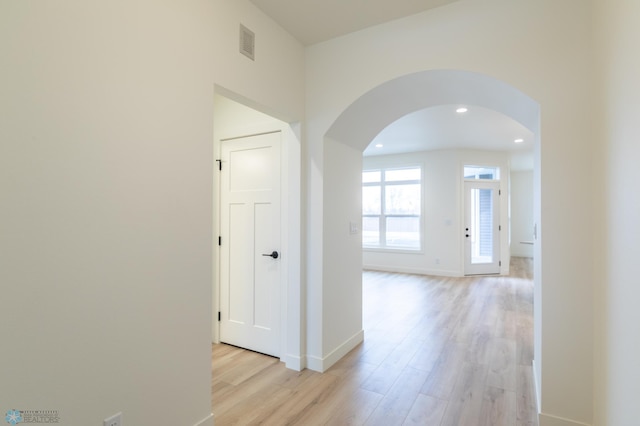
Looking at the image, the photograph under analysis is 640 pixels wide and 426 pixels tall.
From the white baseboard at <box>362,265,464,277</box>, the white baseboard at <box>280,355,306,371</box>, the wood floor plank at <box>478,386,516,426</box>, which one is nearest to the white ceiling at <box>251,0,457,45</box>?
the white baseboard at <box>280,355,306,371</box>

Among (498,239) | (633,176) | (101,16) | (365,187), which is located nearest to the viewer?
(633,176)

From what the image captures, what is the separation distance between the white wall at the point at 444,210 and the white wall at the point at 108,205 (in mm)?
6216

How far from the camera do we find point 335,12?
251 cm

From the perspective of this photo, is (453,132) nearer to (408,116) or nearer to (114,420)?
(408,116)

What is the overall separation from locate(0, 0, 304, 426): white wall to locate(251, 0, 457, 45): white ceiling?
19.4 inches

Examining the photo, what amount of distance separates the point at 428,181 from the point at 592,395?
594 cm

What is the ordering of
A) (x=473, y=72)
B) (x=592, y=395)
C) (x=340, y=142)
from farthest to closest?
Result: (x=340, y=142), (x=473, y=72), (x=592, y=395)

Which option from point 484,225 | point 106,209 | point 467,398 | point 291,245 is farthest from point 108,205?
point 484,225

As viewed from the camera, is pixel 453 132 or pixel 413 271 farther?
pixel 413 271

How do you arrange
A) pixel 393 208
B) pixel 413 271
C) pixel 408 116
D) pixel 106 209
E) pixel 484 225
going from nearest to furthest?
1. pixel 106 209
2. pixel 408 116
3. pixel 484 225
4. pixel 413 271
5. pixel 393 208

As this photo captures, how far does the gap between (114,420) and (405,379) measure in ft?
6.94

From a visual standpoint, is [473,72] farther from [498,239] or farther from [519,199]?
[519,199]

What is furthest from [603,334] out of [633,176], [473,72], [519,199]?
[519,199]

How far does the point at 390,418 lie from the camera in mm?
2176
